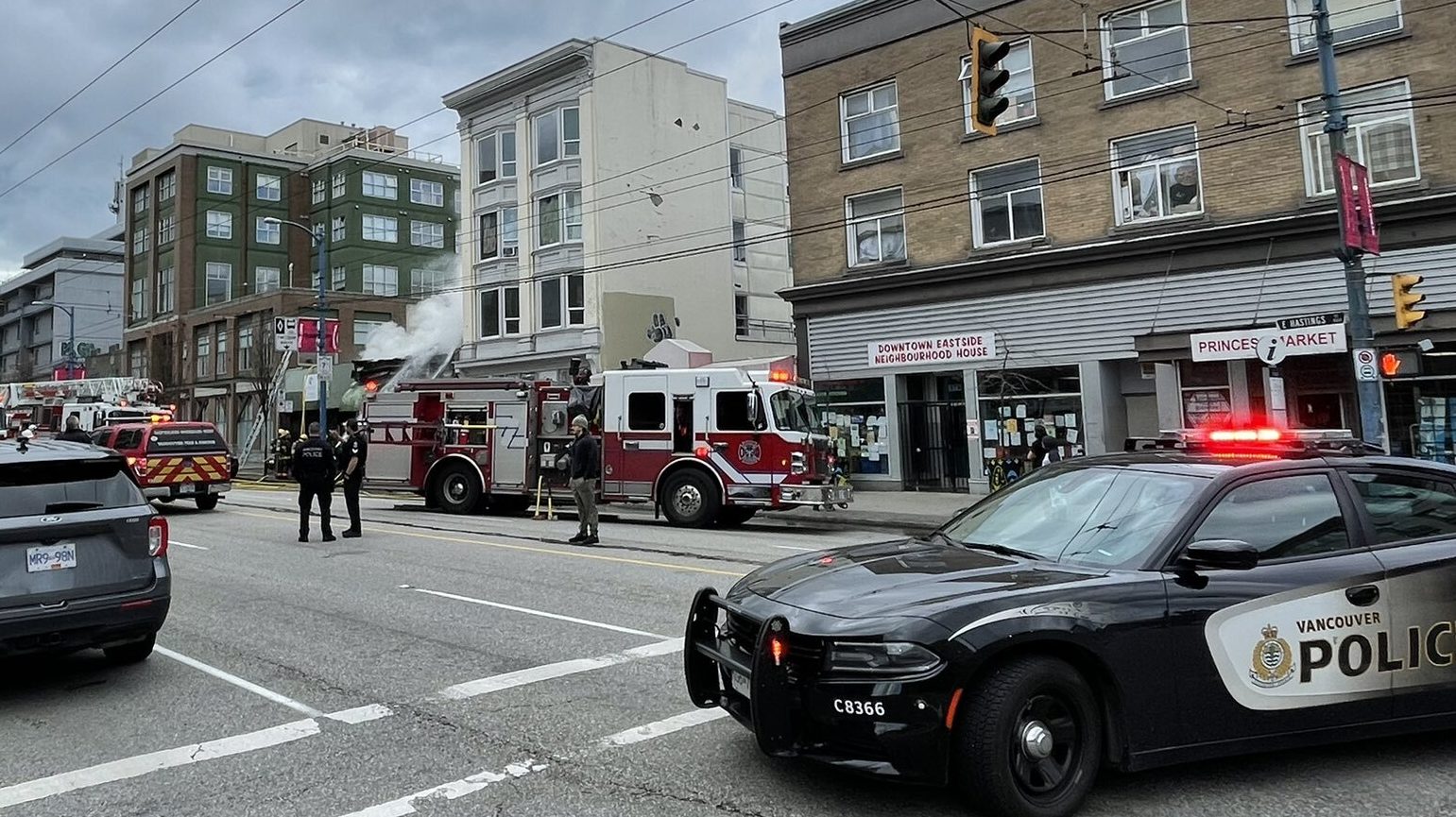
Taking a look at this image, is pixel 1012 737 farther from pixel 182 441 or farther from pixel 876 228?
pixel 876 228

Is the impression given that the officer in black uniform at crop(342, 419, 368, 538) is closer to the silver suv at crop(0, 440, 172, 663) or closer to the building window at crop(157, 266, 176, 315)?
the silver suv at crop(0, 440, 172, 663)

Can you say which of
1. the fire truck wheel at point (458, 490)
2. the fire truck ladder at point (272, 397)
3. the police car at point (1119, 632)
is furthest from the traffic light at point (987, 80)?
the fire truck ladder at point (272, 397)

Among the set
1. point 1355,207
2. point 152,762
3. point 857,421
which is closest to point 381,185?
point 857,421

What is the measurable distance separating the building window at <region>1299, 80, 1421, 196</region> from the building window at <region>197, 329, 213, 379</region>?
51.6 m

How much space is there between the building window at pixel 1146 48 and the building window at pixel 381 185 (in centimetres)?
4400

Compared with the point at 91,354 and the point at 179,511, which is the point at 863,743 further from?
the point at 91,354

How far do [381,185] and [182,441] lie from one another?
38.6m

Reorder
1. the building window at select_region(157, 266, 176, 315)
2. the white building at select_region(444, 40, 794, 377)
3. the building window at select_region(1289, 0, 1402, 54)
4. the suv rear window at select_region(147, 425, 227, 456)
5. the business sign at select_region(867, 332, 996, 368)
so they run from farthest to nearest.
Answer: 1. the building window at select_region(157, 266, 176, 315)
2. the white building at select_region(444, 40, 794, 377)
3. the business sign at select_region(867, 332, 996, 368)
4. the suv rear window at select_region(147, 425, 227, 456)
5. the building window at select_region(1289, 0, 1402, 54)

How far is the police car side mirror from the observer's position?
12.3ft

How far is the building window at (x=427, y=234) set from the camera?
2163 inches

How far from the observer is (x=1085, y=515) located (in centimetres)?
456

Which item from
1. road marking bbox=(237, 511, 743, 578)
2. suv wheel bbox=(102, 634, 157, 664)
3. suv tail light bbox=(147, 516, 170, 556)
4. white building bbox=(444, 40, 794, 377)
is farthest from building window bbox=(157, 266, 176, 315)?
suv tail light bbox=(147, 516, 170, 556)

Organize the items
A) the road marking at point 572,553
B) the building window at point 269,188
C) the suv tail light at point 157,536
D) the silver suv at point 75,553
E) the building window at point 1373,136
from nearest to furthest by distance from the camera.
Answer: the silver suv at point 75,553 → the suv tail light at point 157,536 → the road marking at point 572,553 → the building window at point 1373,136 → the building window at point 269,188

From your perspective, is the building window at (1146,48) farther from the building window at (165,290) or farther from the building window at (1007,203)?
the building window at (165,290)
